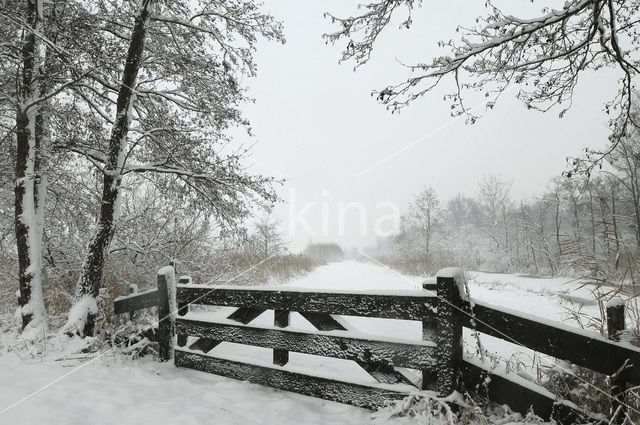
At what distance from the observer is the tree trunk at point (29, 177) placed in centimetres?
530

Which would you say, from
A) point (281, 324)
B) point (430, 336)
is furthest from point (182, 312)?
point (430, 336)

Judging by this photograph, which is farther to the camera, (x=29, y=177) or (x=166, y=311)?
(x=29, y=177)

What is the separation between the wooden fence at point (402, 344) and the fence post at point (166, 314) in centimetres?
41

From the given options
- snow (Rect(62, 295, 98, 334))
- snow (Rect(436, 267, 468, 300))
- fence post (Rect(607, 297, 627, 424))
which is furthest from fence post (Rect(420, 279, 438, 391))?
snow (Rect(62, 295, 98, 334))

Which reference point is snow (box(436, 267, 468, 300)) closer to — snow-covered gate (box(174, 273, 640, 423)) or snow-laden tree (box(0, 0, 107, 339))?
snow-covered gate (box(174, 273, 640, 423))

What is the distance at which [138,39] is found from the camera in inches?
221

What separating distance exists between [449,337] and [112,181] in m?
5.78

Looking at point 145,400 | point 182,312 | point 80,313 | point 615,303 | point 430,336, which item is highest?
point 615,303

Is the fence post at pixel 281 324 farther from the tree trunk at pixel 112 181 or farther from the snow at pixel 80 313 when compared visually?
the tree trunk at pixel 112 181

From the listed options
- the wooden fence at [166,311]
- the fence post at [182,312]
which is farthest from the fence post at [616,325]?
the wooden fence at [166,311]

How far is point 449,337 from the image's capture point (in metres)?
2.72

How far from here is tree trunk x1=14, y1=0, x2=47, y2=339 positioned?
530 centimetres

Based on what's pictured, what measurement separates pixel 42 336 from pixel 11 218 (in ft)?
13.1

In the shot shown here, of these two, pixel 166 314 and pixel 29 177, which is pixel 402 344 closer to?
pixel 166 314
